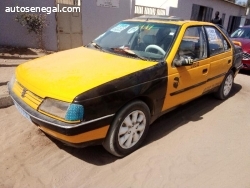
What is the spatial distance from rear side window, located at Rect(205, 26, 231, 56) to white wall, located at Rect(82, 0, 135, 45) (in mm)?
5529

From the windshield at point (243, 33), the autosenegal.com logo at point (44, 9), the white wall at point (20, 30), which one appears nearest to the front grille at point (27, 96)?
the white wall at point (20, 30)

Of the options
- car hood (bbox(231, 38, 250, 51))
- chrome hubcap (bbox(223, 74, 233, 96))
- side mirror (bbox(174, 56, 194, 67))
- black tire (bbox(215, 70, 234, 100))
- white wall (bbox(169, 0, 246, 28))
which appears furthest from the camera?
white wall (bbox(169, 0, 246, 28))

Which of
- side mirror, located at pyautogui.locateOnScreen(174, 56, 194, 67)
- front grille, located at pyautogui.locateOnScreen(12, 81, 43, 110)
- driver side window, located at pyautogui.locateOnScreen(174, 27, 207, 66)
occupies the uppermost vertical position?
driver side window, located at pyautogui.locateOnScreen(174, 27, 207, 66)

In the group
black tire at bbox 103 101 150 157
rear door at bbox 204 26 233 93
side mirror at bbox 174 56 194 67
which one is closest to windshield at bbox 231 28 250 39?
rear door at bbox 204 26 233 93

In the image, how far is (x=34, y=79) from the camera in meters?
2.55

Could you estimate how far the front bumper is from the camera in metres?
2.21

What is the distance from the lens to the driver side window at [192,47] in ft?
10.2

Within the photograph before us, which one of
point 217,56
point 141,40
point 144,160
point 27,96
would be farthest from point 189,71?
point 27,96

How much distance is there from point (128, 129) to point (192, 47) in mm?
1714

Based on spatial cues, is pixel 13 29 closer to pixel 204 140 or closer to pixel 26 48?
pixel 26 48

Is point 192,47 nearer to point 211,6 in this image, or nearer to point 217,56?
point 217,56

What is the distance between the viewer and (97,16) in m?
8.72

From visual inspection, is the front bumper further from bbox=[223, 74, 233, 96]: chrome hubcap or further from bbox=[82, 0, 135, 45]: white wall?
bbox=[82, 0, 135, 45]: white wall

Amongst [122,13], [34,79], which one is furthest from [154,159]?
[122,13]
